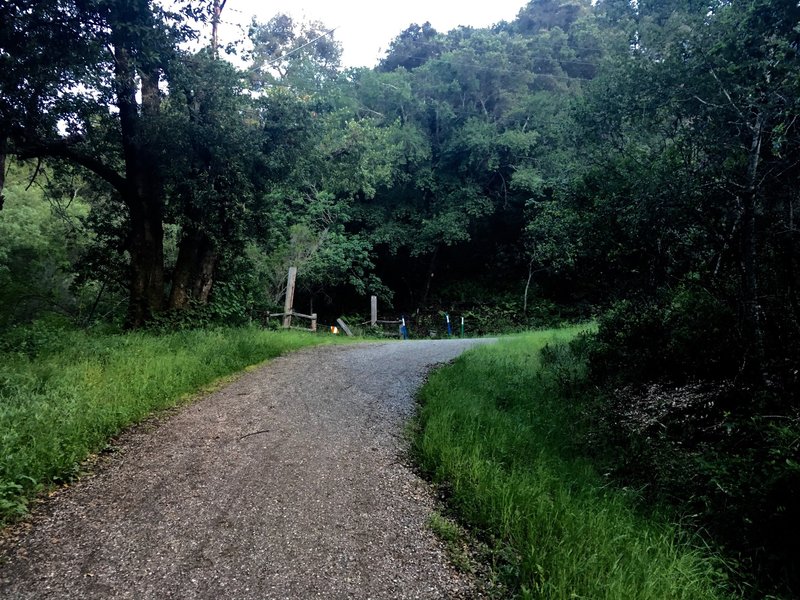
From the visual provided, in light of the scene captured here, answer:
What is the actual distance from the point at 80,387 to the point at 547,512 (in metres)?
4.74

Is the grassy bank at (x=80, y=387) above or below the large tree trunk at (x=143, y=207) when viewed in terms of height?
below

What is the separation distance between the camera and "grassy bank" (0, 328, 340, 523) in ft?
11.6

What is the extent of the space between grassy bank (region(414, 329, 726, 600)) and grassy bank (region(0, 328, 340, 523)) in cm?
300

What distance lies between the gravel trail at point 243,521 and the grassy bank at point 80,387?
0.28m

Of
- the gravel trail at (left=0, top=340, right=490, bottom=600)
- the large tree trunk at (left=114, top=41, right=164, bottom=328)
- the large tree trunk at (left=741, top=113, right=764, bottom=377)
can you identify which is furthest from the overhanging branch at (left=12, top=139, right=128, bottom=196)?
the large tree trunk at (left=741, top=113, right=764, bottom=377)

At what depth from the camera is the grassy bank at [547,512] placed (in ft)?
8.57

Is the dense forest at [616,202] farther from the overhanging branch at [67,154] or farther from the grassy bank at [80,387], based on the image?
the grassy bank at [80,387]

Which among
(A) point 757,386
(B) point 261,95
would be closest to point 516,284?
(B) point 261,95

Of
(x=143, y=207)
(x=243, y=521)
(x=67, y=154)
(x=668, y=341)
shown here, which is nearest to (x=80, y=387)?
(x=243, y=521)

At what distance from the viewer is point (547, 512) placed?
318 cm

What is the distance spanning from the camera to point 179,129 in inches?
340

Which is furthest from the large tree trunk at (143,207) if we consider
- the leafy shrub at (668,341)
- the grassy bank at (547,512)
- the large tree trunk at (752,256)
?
the large tree trunk at (752,256)

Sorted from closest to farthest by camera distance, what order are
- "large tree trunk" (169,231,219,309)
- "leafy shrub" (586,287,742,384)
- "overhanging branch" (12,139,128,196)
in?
1. "leafy shrub" (586,287,742,384)
2. "overhanging branch" (12,139,128,196)
3. "large tree trunk" (169,231,219,309)

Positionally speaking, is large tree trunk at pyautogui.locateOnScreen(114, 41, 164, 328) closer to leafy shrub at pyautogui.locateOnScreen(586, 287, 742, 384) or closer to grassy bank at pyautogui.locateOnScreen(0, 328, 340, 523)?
grassy bank at pyautogui.locateOnScreen(0, 328, 340, 523)
